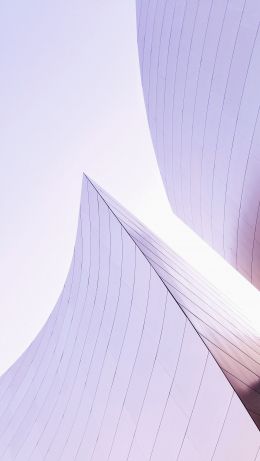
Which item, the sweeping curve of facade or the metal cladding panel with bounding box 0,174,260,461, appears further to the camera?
the sweeping curve of facade

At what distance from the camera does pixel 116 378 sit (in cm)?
1301

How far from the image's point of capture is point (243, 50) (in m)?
17.2

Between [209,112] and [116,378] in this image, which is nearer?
[116,378]

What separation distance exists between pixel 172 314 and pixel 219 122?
1141cm

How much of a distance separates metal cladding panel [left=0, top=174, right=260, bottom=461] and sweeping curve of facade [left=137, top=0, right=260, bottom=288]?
580 centimetres

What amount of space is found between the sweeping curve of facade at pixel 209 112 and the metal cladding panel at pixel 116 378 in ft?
19.0

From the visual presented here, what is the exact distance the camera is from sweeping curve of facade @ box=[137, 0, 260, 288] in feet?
58.2

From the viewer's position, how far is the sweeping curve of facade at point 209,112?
1775cm

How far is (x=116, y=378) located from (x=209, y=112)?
38.8 feet

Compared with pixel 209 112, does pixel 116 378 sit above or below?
below

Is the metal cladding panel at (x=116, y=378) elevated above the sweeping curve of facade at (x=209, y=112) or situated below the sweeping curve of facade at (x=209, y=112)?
below

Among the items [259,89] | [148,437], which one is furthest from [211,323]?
[259,89]

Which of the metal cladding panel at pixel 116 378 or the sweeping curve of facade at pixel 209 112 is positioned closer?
the metal cladding panel at pixel 116 378

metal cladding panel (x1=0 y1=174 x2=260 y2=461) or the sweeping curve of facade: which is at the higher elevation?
the sweeping curve of facade
